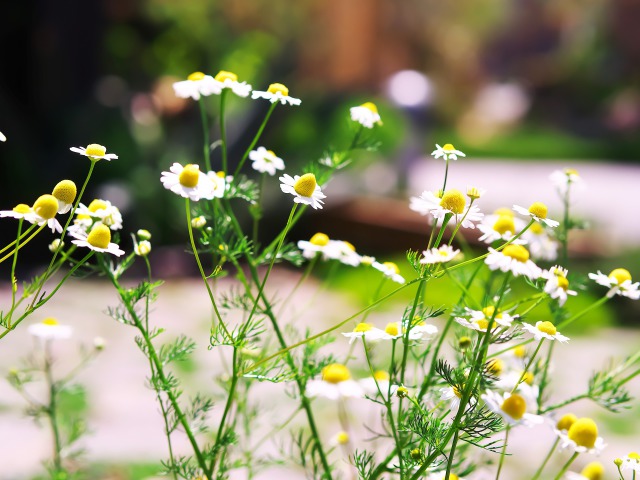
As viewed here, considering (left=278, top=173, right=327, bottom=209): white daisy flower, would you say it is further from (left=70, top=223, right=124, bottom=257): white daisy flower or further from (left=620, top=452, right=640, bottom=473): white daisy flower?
(left=620, top=452, right=640, bottom=473): white daisy flower

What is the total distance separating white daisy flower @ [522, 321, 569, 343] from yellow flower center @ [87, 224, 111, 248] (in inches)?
17.0

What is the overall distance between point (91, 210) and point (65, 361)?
1.70 metres

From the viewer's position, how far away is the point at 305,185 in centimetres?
85

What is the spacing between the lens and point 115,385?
2314mm

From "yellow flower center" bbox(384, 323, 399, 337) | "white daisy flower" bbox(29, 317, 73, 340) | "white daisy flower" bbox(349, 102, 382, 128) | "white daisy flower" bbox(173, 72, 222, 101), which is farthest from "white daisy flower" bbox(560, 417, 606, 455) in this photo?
"white daisy flower" bbox(29, 317, 73, 340)

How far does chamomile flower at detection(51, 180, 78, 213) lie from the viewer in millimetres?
826

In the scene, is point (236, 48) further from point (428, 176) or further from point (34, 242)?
point (34, 242)

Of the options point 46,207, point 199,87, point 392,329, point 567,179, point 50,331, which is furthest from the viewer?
point 50,331

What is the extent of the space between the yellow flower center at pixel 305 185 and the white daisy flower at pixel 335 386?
202 millimetres

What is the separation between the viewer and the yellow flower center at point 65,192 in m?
0.83

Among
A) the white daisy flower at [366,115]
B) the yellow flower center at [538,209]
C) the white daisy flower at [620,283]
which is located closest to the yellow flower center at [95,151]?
the white daisy flower at [366,115]

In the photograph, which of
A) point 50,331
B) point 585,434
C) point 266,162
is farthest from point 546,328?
point 50,331

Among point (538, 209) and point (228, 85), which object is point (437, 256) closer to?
point (538, 209)

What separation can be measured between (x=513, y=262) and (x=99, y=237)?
1.37ft
